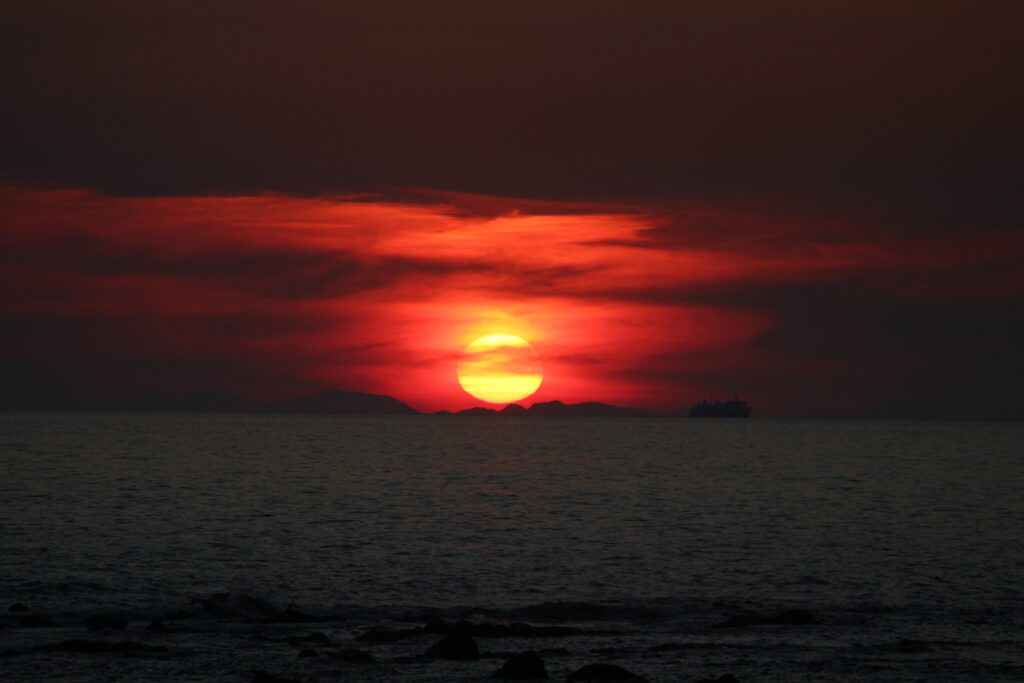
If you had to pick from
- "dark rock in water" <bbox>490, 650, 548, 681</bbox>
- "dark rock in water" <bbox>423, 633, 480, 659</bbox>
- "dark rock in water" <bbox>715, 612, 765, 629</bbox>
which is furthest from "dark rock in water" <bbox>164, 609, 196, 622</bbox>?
"dark rock in water" <bbox>715, 612, 765, 629</bbox>

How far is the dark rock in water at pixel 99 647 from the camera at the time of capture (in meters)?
23.7

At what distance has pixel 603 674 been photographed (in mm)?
20734

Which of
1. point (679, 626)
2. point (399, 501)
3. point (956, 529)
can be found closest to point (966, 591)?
point (679, 626)

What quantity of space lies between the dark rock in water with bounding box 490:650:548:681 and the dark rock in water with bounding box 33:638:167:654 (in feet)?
28.6

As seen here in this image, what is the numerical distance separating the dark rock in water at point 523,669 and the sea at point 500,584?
0.35 meters

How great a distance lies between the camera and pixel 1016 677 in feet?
71.2

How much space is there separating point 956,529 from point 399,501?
37.1 m

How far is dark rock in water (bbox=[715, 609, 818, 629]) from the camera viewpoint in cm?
2842

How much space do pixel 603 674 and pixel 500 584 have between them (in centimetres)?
1666

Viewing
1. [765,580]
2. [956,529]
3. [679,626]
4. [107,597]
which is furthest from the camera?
[956,529]

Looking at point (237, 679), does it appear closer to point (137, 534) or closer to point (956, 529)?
point (137, 534)

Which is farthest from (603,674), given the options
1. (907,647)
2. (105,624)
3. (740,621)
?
(105,624)

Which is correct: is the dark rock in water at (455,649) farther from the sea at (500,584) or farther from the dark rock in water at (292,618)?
the dark rock in water at (292,618)

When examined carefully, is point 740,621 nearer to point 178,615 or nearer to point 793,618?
point 793,618
